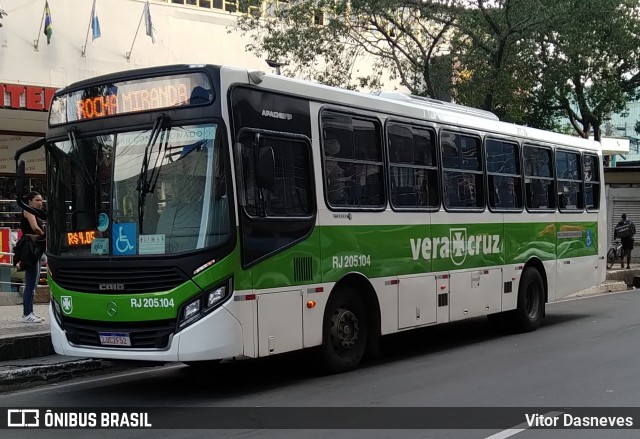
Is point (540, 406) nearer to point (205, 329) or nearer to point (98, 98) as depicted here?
point (205, 329)

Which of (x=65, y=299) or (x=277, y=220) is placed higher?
(x=277, y=220)

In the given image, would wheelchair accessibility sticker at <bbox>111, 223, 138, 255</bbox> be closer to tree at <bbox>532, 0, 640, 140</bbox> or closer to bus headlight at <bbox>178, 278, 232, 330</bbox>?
bus headlight at <bbox>178, 278, 232, 330</bbox>

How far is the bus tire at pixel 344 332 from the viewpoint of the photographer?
9.34 m

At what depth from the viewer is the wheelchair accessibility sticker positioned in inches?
321

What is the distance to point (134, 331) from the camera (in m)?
8.07

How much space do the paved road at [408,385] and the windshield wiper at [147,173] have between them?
6.66 feet

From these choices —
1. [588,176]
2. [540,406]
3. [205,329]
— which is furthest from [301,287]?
[588,176]

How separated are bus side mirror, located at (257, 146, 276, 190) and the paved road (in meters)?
2.24

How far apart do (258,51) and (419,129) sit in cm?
1626

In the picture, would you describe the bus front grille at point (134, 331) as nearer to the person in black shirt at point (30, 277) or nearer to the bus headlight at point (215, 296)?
the bus headlight at point (215, 296)

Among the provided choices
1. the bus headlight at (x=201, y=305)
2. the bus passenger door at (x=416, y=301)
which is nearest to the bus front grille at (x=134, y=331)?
the bus headlight at (x=201, y=305)

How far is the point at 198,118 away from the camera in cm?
807

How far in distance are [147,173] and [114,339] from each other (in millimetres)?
1715

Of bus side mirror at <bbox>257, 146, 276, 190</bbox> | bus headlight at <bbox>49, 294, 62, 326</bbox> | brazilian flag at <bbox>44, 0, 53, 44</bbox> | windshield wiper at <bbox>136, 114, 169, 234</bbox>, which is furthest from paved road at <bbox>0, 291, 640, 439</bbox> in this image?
brazilian flag at <bbox>44, 0, 53, 44</bbox>
